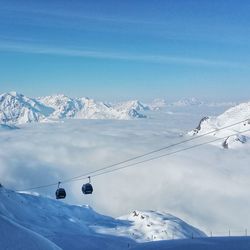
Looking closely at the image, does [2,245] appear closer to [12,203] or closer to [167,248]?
[167,248]

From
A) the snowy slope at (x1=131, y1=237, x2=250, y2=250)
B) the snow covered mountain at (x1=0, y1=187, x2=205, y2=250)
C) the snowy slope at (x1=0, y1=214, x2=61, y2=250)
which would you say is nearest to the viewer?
the snowy slope at (x1=0, y1=214, x2=61, y2=250)

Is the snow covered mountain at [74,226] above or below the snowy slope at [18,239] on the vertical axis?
above

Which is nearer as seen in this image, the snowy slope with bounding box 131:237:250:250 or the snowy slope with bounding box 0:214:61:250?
the snowy slope with bounding box 0:214:61:250

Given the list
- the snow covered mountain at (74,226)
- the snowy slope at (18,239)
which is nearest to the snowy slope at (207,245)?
the snow covered mountain at (74,226)

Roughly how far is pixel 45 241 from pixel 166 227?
171135 mm

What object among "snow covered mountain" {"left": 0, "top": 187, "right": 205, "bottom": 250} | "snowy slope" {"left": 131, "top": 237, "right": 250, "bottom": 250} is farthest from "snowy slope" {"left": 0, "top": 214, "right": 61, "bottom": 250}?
"snow covered mountain" {"left": 0, "top": 187, "right": 205, "bottom": 250}

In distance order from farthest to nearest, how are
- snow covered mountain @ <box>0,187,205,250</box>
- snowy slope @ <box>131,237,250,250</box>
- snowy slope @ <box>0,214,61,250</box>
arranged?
snow covered mountain @ <box>0,187,205,250</box> < snowy slope @ <box>131,237,250,250</box> < snowy slope @ <box>0,214,61,250</box>

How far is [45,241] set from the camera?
31.2m

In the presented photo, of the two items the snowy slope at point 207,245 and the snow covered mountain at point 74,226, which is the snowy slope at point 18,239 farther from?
the snow covered mountain at point 74,226

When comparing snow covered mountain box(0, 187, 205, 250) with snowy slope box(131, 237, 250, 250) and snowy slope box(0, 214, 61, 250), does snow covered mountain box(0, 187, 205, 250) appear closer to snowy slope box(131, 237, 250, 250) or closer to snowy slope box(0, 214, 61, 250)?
snowy slope box(131, 237, 250, 250)

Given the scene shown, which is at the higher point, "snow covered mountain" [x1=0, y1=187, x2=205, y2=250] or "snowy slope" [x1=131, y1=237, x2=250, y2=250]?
"snow covered mountain" [x1=0, y1=187, x2=205, y2=250]

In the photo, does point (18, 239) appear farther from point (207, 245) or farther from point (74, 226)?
point (74, 226)

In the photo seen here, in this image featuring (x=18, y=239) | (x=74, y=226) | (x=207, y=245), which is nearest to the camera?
(x=18, y=239)

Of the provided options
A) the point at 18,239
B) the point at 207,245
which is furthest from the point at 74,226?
the point at 18,239
